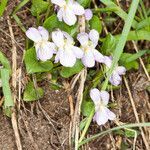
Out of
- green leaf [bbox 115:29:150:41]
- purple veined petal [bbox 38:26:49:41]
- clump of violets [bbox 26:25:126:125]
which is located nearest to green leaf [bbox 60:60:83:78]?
clump of violets [bbox 26:25:126:125]

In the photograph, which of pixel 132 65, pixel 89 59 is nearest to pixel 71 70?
pixel 89 59

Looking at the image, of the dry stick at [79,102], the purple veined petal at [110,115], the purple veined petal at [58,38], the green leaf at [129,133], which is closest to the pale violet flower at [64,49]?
the purple veined petal at [58,38]

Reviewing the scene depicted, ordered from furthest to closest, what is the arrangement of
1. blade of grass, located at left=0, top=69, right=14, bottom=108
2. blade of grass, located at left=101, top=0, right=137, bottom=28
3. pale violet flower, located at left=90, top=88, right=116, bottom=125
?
blade of grass, located at left=101, top=0, right=137, bottom=28
pale violet flower, located at left=90, top=88, right=116, bottom=125
blade of grass, located at left=0, top=69, right=14, bottom=108

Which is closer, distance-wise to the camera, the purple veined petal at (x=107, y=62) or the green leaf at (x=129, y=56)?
the purple veined petal at (x=107, y=62)

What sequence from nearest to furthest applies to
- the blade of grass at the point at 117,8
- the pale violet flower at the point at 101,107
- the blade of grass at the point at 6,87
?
the blade of grass at the point at 6,87, the pale violet flower at the point at 101,107, the blade of grass at the point at 117,8

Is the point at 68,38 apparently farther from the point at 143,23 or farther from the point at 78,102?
the point at 143,23

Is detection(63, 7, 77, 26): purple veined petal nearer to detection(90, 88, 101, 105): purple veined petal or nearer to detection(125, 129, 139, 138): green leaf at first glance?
detection(90, 88, 101, 105): purple veined petal

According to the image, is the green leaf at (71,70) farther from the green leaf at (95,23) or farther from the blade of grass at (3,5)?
the blade of grass at (3,5)
